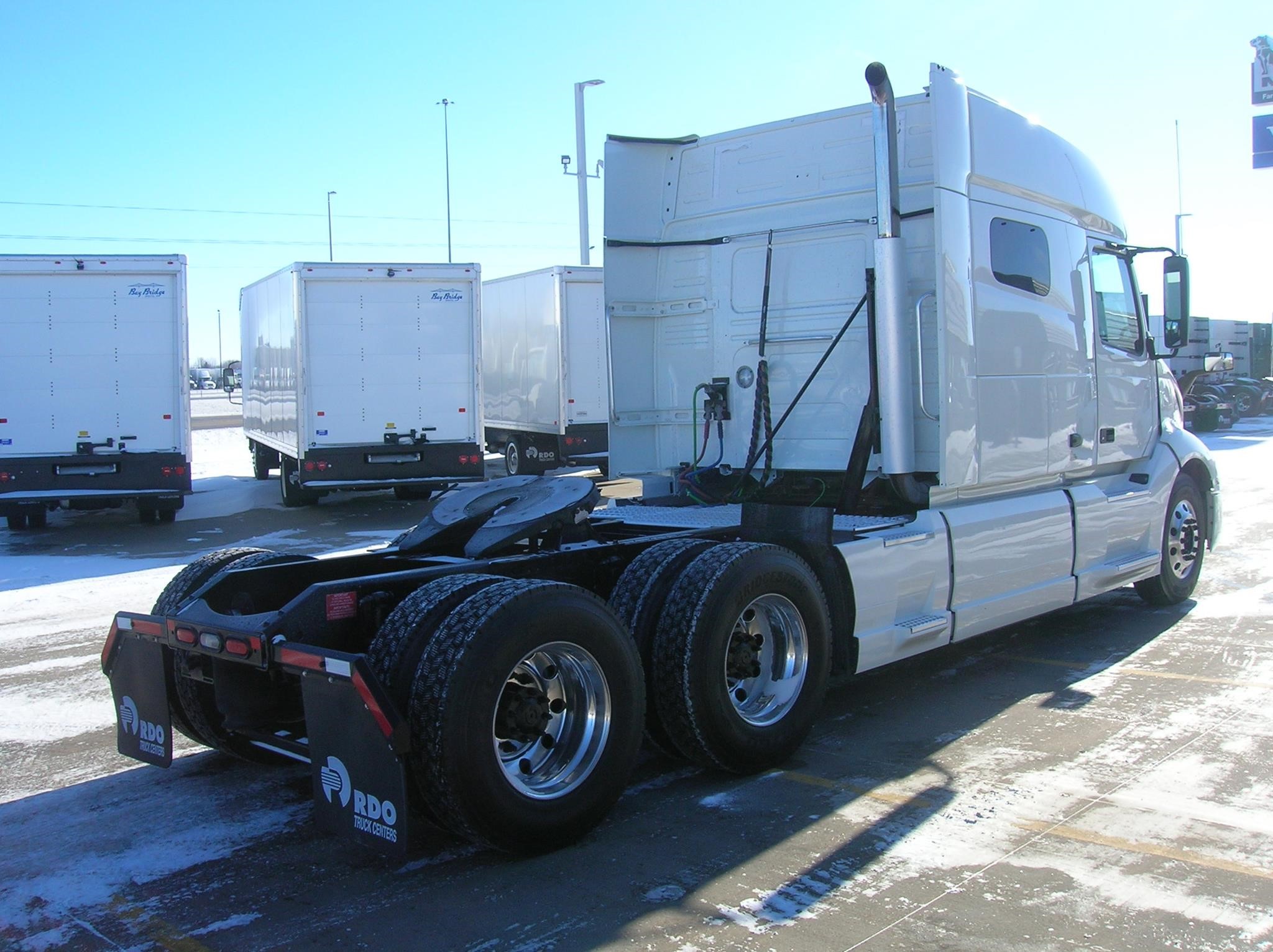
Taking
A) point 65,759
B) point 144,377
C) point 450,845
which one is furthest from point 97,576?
point 450,845

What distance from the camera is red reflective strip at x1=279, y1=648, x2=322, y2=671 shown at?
406 centimetres

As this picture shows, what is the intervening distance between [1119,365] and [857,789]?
4.48 m

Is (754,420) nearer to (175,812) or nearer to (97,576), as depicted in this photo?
(175,812)

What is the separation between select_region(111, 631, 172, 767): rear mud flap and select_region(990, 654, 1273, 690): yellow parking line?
507cm

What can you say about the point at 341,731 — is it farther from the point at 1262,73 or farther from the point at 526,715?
the point at 1262,73

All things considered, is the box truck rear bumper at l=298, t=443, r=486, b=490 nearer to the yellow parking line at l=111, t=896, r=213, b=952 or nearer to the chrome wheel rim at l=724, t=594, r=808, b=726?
the chrome wheel rim at l=724, t=594, r=808, b=726

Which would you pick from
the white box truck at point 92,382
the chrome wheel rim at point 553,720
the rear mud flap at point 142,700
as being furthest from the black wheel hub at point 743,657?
the white box truck at point 92,382

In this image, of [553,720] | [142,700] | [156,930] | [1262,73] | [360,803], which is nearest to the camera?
[156,930]

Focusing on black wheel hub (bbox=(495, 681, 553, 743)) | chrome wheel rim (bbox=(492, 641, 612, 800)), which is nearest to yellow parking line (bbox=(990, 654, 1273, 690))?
chrome wheel rim (bbox=(492, 641, 612, 800))

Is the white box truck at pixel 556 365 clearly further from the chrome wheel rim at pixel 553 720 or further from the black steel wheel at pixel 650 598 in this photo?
the chrome wheel rim at pixel 553 720

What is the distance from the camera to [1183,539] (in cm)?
876

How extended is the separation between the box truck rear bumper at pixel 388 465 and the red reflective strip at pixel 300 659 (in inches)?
476

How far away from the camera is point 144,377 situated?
49.2 feet

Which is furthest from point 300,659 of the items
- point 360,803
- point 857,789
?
point 857,789
